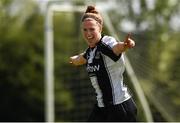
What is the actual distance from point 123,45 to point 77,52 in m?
9.69

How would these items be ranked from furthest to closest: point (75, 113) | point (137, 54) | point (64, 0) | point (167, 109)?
point (75, 113)
point (64, 0)
point (137, 54)
point (167, 109)

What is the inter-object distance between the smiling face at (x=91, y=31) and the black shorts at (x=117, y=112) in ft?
1.69

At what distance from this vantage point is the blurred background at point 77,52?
12328 millimetres

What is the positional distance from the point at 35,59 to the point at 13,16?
248 cm

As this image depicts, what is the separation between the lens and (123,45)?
496 cm

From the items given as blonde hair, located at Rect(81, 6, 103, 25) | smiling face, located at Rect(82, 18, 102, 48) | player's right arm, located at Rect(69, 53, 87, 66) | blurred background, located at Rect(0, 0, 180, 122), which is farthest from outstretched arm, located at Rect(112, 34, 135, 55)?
blurred background, located at Rect(0, 0, 180, 122)

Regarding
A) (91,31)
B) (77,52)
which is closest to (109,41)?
(91,31)

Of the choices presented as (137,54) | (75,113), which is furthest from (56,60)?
(137,54)

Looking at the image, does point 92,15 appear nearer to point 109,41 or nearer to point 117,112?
point 109,41

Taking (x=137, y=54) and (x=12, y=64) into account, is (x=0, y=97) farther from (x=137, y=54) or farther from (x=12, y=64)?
(x=137, y=54)

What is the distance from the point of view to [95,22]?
5.31 m

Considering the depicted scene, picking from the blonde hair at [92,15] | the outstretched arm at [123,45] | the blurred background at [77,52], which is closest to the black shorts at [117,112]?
the outstretched arm at [123,45]

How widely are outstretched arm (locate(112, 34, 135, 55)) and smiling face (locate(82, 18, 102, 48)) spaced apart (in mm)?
214

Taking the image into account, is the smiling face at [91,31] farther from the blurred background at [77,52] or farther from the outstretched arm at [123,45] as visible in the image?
the blurred background at [77,52]
